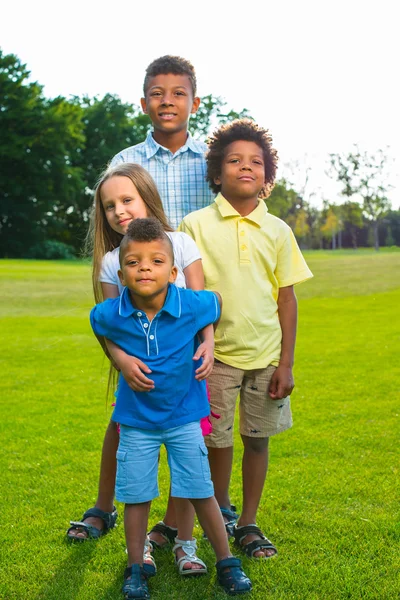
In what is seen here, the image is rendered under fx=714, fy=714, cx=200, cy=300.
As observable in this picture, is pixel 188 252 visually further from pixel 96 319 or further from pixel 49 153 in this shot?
pixel 49 153

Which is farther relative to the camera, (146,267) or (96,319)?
(96,319)

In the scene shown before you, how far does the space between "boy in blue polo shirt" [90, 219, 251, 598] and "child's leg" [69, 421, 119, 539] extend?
1.86 feet

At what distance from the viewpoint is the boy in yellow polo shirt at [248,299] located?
123 inches

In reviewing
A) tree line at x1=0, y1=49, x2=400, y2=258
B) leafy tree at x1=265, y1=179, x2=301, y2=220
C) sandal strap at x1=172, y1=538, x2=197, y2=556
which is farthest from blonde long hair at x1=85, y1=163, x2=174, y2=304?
leafy tree at x1=265, y1=179, x2=301, y2=220

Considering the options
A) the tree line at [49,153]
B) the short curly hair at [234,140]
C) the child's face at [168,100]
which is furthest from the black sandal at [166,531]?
the tree line at [49,153]

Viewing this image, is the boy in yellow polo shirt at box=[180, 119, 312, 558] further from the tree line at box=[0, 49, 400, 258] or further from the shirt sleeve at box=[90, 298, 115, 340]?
the tree line at box=[0, 49, 400, 258]

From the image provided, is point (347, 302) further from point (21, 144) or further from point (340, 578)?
point (21, 144)

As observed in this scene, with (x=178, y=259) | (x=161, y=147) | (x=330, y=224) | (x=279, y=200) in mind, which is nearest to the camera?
(x=178, y=259)

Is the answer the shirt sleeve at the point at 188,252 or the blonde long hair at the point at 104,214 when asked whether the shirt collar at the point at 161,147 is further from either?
the shirt sleeve at the point at 188,252

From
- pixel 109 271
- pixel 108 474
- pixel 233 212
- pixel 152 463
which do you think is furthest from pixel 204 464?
pixel 233 212

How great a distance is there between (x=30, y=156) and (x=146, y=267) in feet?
134

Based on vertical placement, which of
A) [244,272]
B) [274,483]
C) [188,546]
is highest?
[244,272]

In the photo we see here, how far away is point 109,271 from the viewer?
2.99 metres

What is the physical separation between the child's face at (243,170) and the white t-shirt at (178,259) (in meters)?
0.33
